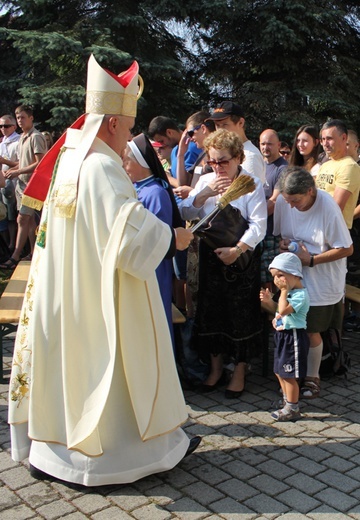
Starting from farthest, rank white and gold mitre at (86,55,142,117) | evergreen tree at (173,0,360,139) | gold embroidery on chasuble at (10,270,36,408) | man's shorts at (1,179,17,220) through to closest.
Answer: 1. evergreen tree at (173,0,360,139)
2. man's shorts at (1,179,17,220)
3. gold embroidery on chasuble at (10,270,36,408)
4. white and gold mitre at (86,55,142,117)

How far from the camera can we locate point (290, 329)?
4.38 meters

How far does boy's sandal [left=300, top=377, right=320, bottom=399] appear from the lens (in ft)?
15.6

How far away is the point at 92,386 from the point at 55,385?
0.22m

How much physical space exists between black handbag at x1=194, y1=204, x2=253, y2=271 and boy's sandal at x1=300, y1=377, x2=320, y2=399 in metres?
1.05

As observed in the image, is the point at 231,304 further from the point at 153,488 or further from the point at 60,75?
the point at 60,75

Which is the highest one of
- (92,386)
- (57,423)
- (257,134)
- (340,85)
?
(340,85)

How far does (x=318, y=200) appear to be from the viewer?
4.71 m

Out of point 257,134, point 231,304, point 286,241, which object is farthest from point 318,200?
point 257,134

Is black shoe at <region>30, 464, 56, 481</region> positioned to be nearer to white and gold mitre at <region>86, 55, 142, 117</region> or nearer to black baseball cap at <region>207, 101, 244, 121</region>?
white and gold mitre at <region>86, 55, 142, 117</region>

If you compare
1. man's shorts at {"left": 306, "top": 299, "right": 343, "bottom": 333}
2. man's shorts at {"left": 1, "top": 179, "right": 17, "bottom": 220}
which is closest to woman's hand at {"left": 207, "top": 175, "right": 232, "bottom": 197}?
man's shorts at {"left": 306, "top": 299, "right": 343, "bottom": 333}

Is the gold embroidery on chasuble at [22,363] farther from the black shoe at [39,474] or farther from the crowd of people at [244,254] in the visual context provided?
the crowd of people at [244,254]

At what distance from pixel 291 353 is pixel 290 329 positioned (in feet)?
0.52

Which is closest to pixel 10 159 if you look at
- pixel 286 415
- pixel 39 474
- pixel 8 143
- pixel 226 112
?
pixel 8 143

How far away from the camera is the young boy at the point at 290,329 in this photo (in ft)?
14.2
